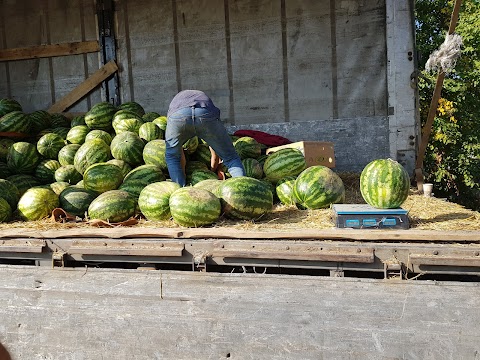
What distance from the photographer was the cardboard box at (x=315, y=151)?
4.97 m

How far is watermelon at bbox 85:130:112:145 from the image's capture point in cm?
540

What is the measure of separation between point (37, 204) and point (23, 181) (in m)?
0.98

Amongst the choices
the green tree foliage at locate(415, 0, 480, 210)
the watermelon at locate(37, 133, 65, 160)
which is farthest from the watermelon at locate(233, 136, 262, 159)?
the green tree foliage at locate(415, 0, 480, 210)

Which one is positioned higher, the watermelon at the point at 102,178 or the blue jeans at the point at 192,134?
the blue jeans at the point at 192,134

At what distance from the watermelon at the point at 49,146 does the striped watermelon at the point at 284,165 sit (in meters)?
2.60

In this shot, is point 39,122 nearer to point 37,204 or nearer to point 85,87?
point 85,87

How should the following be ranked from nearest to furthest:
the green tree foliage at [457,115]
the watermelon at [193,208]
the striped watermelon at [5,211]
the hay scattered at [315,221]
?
the hay scattered at [315,221] → the watermelon at [193,208] → the striped watermelon at [5,211] → the green tree foliage at [457,115]

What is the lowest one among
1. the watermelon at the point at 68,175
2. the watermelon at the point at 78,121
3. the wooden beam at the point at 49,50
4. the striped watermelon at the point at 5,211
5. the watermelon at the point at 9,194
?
the striped watermelon at the point at 5,211

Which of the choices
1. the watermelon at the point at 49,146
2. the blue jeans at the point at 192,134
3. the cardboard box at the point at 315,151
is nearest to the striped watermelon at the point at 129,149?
the blue jeans at the point at 192,134

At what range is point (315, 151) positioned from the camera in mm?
5086

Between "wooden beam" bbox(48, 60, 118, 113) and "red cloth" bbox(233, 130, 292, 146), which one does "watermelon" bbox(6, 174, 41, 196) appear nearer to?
"red cloth" bbox(233, 130, 292, 146)

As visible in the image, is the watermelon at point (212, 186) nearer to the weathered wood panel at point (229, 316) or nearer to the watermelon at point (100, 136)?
the weathered wood panel at point (229, 316)

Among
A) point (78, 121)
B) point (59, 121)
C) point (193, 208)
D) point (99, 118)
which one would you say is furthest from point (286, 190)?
point (59, 121)

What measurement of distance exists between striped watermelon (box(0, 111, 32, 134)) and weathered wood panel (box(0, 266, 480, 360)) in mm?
3464
